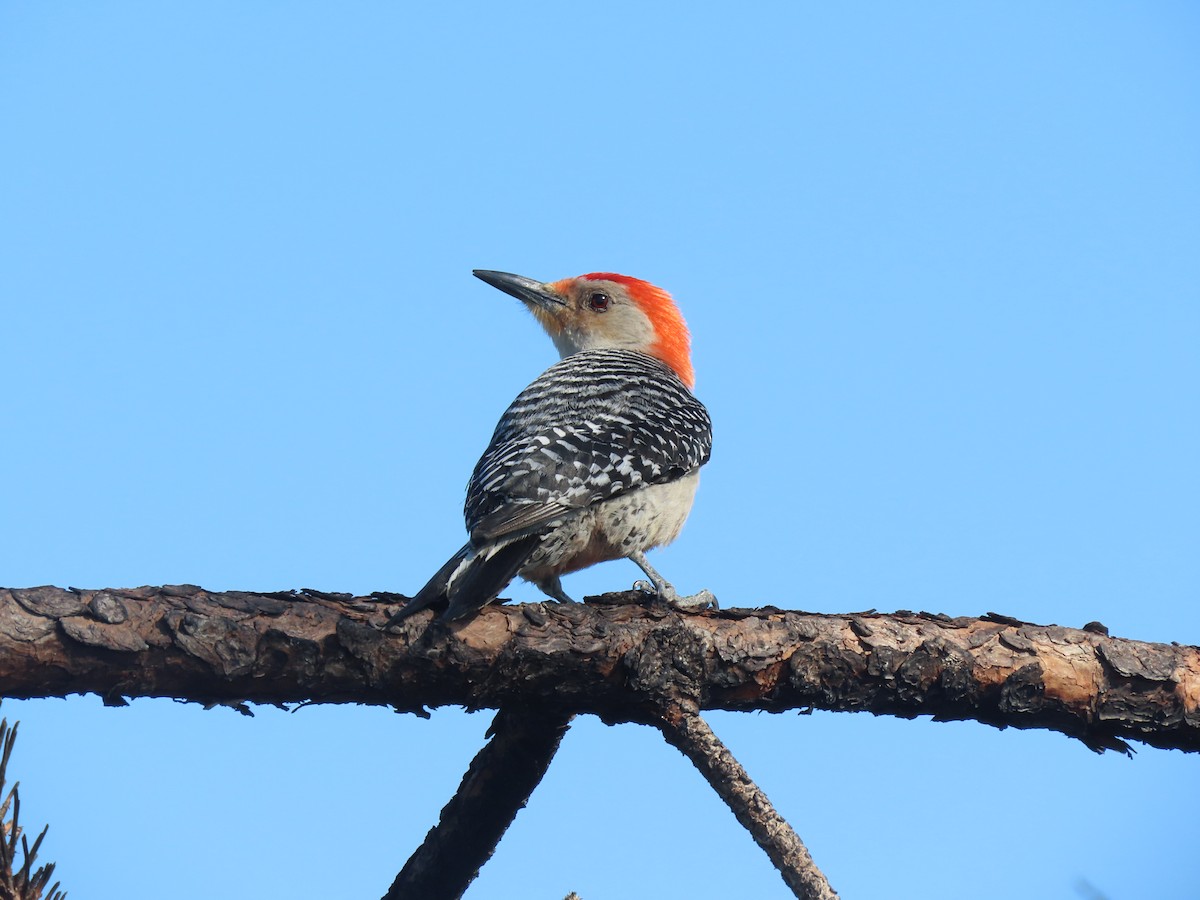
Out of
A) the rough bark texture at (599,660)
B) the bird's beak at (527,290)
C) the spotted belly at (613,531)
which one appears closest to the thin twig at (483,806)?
the rough bark texture at (599,660)

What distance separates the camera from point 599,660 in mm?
4797

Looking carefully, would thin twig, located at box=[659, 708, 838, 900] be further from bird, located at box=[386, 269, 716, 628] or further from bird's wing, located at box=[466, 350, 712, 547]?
bird's wing, located at box=[466, 350, 712, 547]

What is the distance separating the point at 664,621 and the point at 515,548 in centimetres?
90

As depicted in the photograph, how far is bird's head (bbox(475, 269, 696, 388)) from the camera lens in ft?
30.8

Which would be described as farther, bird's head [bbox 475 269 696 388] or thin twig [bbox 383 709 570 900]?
bird's head [bbox 475 269 696 388]

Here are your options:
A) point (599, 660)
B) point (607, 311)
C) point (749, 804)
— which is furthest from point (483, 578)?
point (607, 311)

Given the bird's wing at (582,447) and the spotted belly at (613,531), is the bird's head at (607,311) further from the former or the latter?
the spotted belly at (613,531)

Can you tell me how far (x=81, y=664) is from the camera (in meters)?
4.39

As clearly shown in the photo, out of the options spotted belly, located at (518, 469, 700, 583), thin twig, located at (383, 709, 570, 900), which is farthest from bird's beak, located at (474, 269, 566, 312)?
thin twig, located at (383, 709, 570, 900)

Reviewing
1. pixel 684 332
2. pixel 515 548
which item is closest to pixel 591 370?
pixel 684 332

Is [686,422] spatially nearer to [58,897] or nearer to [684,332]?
[684,332]

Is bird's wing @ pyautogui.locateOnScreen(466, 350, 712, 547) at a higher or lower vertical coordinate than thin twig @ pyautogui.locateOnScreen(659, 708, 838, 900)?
higher

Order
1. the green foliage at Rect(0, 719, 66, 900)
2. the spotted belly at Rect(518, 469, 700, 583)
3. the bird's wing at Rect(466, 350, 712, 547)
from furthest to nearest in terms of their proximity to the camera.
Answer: the spotted belly at Rect(518, 469, 700, 583) < the bird's wing at Rect(466, 350, 712, 547) < the green foliage at Rect(0, 719, 66, 900)

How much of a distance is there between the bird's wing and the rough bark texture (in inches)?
31.6
